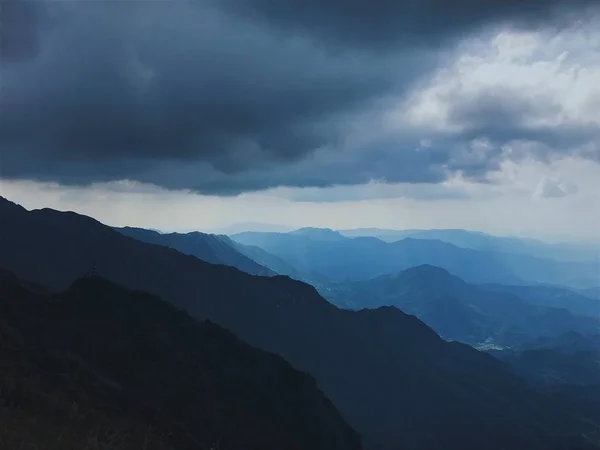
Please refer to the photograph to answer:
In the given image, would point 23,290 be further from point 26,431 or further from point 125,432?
point 26,431

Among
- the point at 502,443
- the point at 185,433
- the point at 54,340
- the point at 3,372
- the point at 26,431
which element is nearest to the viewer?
the point at 26,431

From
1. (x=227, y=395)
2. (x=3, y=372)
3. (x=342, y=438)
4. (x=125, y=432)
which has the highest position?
(x=3, y=372)

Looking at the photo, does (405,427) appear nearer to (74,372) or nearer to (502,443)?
(502,443)

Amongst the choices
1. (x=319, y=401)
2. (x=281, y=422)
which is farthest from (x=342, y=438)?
(x=281, y=422)

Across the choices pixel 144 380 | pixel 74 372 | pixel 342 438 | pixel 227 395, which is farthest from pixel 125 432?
pixel 342 438

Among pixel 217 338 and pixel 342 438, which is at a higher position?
pixel 217 338

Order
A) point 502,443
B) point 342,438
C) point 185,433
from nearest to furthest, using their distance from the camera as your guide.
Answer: point 185,433 → point 342,438 → point 502,443

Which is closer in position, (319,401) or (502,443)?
(319,401)
